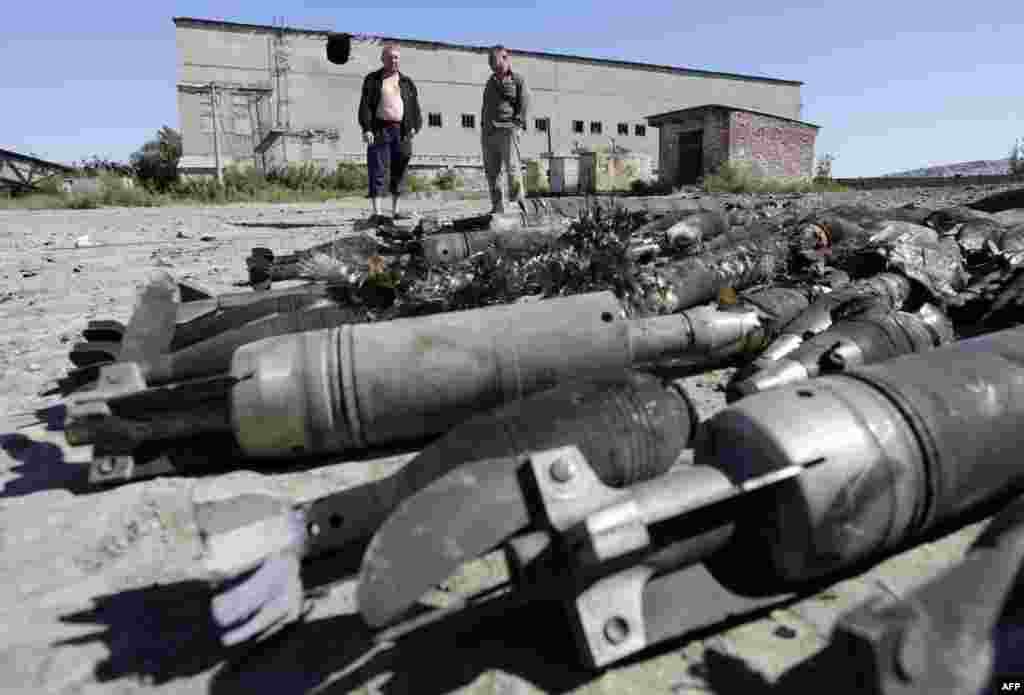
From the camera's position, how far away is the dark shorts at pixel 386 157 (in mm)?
7090

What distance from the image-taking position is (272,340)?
→ 204 centimetres

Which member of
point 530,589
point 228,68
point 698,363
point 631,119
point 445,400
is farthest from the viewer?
point 631,119

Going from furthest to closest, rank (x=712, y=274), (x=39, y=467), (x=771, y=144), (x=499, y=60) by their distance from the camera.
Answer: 1. (x=771, y=144)
2. (x=499, y=60)
3. (x=712, y=274)
4. (x=39, y=467)

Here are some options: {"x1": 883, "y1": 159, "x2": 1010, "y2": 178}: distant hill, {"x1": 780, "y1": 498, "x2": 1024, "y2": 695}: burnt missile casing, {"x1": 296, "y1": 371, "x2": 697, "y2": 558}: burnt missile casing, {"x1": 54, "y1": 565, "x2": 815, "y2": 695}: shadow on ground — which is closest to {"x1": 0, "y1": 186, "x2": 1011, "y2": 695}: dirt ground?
{"x1": 54, "y1": 565, "x2": 815, "y2": 695}: shadow on ground

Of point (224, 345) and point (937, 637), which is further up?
point (224, 345)

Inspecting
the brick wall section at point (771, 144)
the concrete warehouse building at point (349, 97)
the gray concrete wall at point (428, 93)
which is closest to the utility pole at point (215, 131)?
the concrete warehouse building at point (349, 97)

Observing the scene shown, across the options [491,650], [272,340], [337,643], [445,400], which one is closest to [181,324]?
[272,340]

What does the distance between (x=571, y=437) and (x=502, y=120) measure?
19.0 ft

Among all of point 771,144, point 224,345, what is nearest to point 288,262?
point 224,345

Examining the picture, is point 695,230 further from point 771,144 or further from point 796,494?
point 771,144

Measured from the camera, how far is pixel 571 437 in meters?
1.56

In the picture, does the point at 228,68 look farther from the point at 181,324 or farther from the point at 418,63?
the point at 181,324

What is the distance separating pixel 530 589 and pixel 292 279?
358 cm

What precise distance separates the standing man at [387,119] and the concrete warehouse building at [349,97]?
15.3m
